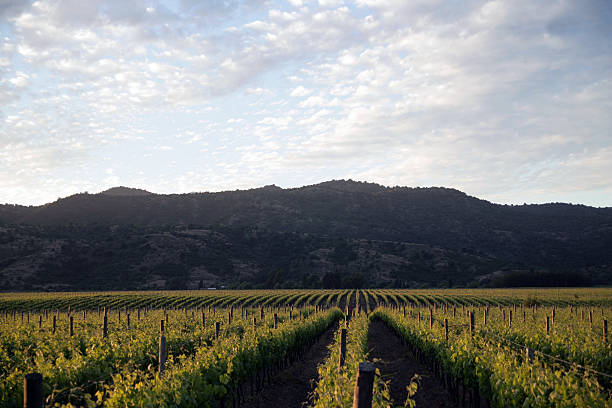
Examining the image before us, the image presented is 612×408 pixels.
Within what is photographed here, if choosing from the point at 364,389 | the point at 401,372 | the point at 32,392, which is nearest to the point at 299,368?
the point at 401,372

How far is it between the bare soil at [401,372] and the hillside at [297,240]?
192ft

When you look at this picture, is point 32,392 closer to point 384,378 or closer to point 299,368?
point 384,378

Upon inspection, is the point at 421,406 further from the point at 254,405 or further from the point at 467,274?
the point at 467,274

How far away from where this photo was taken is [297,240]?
107m

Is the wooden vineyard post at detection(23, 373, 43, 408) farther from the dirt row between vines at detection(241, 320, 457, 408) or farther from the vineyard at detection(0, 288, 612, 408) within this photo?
the dirt row between vines at detection(241, 320, 457, 408)

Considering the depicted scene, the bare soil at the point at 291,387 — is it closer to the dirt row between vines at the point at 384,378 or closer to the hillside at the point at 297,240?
the dirt row between vines at the point at 384,378

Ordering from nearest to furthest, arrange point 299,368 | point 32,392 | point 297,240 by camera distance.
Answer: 1. point 32,392
2. point 299,368
3. point 297,240

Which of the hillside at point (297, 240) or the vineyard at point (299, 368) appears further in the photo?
the hillside at point (297, 240)

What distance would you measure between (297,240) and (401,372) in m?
93.0

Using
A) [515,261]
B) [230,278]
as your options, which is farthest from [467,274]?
[230,278]

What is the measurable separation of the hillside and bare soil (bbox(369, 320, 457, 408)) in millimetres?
58474

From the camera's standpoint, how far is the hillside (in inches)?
3270

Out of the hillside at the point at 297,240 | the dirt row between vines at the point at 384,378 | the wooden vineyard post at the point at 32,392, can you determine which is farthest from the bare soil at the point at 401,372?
the hillside at the point at 297,240

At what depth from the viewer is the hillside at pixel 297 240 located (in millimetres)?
83062
